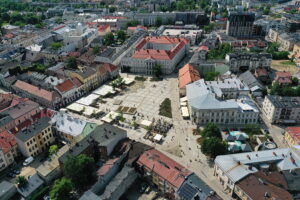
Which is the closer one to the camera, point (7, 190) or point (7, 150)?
point (7, 190)

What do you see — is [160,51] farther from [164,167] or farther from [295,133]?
[164,167]

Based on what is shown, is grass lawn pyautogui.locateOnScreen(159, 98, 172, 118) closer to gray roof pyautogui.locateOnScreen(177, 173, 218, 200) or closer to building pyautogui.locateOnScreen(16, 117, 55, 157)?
gray roof pyautogui.locateOnScreen(177, 173, 218, 200)

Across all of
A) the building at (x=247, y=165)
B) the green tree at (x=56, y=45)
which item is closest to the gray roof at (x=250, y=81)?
the building at (x=247, y=165)

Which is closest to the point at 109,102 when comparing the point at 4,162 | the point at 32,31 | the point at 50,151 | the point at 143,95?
the point at 143,95

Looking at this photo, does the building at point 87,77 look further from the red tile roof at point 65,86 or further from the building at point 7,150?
the building at point 7,150

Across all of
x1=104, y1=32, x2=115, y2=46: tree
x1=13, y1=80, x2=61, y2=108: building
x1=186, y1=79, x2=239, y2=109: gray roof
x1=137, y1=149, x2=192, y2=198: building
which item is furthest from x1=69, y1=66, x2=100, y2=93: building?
x1=104, y1=32, x2=115, y2=46: tree

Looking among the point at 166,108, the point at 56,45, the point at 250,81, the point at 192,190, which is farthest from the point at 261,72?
the point at 56,45

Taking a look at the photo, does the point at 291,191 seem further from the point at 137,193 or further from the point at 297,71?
the point at 297,71

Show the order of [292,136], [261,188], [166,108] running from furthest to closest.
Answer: [166,108] → [292,136] → [261,188]
